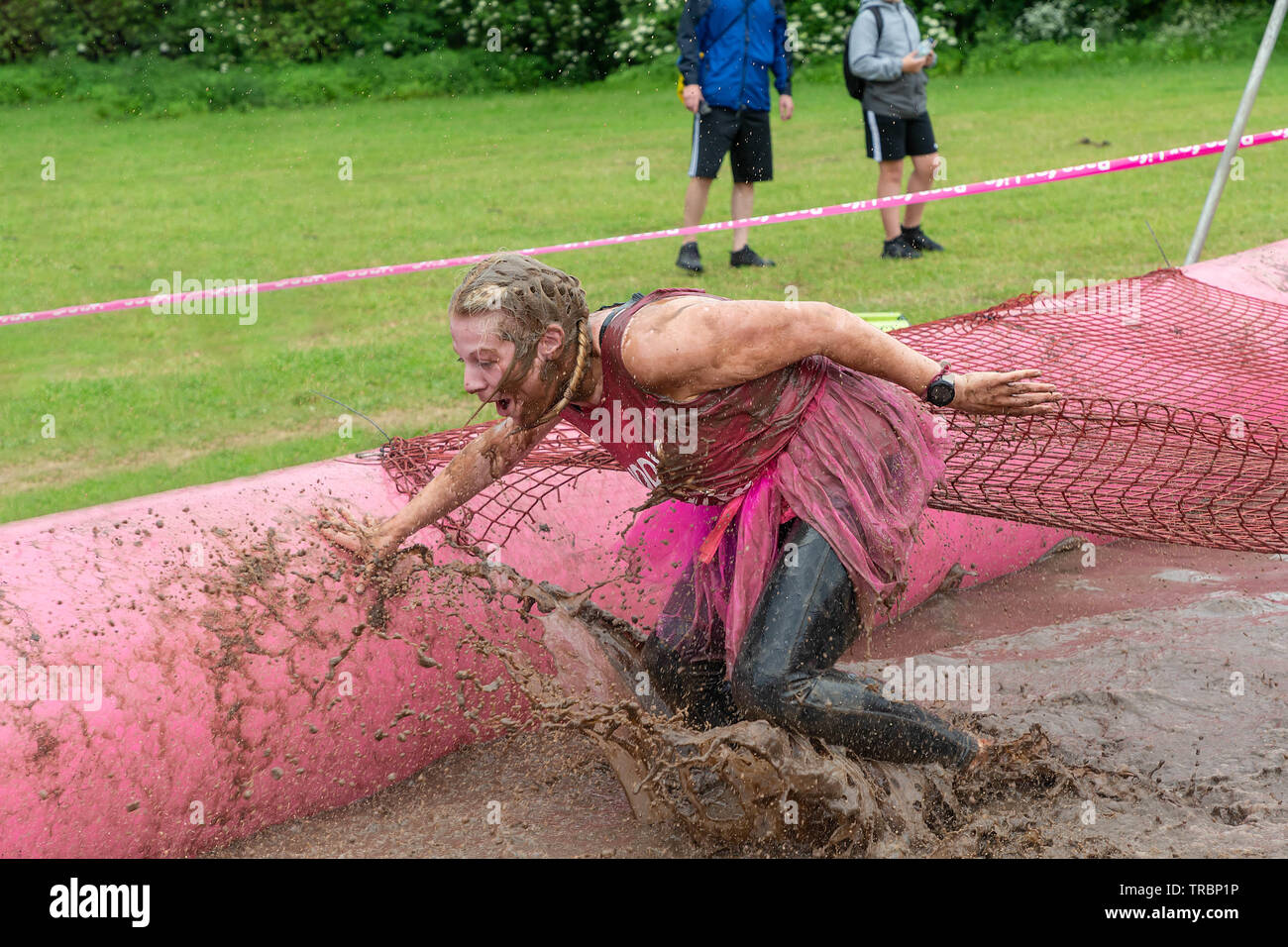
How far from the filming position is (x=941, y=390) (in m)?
2.89

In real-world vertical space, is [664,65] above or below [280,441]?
above

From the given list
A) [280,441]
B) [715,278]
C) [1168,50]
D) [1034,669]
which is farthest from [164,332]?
[1168,50]

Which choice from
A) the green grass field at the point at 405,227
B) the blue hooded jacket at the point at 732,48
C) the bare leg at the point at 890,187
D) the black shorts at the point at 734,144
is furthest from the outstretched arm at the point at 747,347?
the bare leg at the point at 890,187

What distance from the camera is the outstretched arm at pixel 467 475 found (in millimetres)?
3180

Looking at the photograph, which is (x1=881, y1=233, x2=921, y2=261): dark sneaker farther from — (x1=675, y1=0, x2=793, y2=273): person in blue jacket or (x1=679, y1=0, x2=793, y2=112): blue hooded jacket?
(x1=679, y1=0, x2=793, y2=112): blue hooded jacket

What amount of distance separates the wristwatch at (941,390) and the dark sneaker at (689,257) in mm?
5118

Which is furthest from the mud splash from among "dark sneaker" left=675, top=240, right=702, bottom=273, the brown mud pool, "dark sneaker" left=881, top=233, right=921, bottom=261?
"dark sneaker" left=881, top=233, right=921, bottom=261

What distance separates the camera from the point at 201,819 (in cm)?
304

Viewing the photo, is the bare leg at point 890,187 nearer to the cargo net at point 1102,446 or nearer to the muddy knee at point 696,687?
the cargo net at point 1102,446

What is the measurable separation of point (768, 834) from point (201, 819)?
1224 millimetres

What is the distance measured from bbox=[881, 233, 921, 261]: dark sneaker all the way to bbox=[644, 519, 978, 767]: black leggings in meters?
5.57

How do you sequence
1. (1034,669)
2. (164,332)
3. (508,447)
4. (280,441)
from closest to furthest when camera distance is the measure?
1. (508,447)
2. (1034,669)
3. (280,441)
4. (164,332)

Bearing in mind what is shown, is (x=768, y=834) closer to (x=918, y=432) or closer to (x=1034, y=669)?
(x=918, y=432)

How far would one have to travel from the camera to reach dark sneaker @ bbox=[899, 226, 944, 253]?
8430 millimetres
